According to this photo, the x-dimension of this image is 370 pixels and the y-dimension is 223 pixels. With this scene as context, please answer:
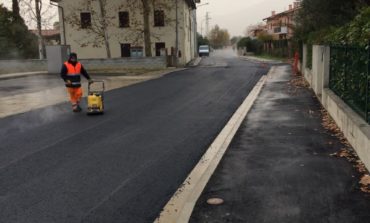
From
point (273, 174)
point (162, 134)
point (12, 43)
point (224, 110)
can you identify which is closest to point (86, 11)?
point (12, 43)

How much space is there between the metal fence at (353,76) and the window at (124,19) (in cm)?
3484

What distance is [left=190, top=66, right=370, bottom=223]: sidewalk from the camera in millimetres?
4734

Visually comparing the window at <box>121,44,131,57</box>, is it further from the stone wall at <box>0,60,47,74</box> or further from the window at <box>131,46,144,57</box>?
the stone wall at <box>0,60,47,74</box>

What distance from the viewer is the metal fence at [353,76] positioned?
722 centimetres

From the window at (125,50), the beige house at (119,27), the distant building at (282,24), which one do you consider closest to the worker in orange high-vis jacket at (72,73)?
the beige house at (119,27)

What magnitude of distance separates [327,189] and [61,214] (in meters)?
3.26

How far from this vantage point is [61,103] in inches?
610

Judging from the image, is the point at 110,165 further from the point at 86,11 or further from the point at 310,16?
the point at 86,11

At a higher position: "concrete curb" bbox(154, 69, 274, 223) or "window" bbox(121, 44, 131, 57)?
"window" bbox(121, 44, 131, 57)

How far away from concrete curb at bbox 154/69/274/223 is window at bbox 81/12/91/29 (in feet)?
122

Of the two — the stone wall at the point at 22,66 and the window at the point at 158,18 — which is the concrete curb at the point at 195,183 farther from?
the window at the point at 158,18

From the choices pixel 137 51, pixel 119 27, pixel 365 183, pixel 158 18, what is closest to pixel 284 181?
pixel 365 183

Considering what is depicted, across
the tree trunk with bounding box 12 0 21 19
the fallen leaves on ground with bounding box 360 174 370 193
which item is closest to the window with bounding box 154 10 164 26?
the tree trunk with bounding box 12 0 21 19

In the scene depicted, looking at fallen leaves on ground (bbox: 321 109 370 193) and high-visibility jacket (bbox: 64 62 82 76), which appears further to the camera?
high-visibility jacket (bbox: 64 62 82 76)
